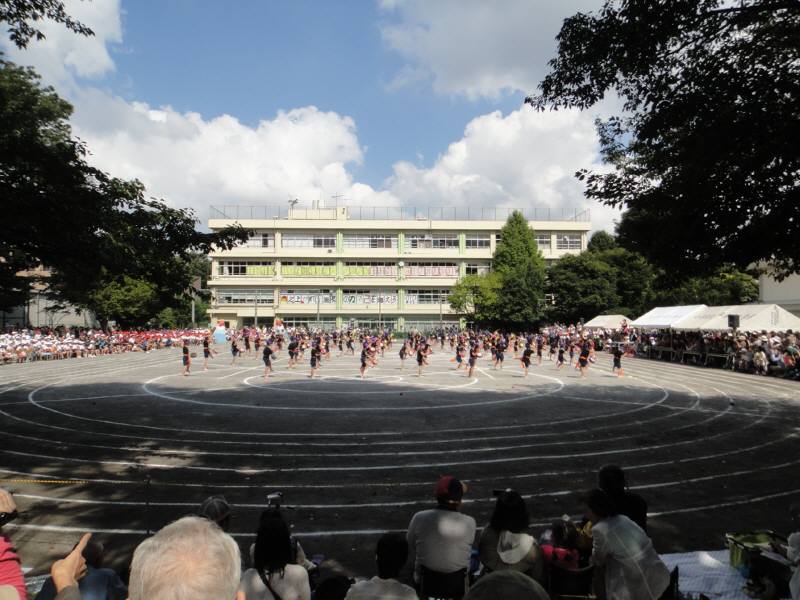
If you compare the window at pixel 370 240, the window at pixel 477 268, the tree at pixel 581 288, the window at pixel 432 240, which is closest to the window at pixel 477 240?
the window at pixel 432 240

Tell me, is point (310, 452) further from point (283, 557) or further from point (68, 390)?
point (68, 390)

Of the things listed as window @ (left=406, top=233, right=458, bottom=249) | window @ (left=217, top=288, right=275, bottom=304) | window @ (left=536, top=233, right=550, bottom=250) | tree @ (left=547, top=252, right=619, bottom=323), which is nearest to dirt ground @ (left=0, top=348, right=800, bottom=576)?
tree @ (left=547, top=252, right=619, bottom=323)

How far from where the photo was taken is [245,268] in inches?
3007

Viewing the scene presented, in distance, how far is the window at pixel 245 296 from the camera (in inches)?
2977

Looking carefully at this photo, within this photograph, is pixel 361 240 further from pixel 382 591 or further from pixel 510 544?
pixel 382 591

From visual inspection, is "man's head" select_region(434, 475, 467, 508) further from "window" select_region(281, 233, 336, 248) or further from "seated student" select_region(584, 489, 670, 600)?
"window" select_region(281, 233, 336, 248)

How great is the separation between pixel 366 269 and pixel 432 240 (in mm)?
10579

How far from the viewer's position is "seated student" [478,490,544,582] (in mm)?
4242

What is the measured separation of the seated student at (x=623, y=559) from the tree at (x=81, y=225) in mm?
10223

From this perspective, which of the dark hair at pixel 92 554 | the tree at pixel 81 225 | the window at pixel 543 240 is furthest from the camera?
the window at pixel 543 240

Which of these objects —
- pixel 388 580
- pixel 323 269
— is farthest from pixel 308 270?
pixel 388 580

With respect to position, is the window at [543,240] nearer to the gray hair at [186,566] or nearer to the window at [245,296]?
the window at [245,296]

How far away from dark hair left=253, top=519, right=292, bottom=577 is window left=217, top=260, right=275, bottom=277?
7406cm

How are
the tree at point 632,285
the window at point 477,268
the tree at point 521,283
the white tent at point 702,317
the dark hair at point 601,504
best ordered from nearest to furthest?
1. the dark hair at point 601,504
2. the white tent at point 702,317
3. the tree at point 632,285
4. the tree at point 521,283
5. the window at point 477,268
